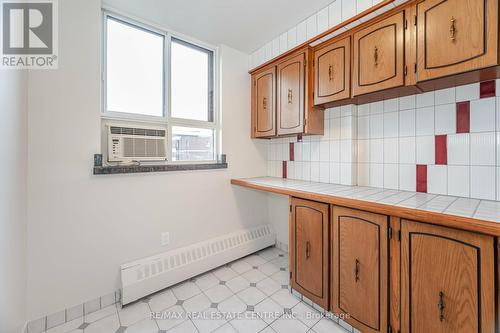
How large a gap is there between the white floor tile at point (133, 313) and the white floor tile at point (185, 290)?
240mm

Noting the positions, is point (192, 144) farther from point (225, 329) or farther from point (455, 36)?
point (455, 36)

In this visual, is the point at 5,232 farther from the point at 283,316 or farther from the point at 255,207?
the point at 255,207

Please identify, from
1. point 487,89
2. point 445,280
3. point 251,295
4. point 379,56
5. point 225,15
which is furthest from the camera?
point 225,15

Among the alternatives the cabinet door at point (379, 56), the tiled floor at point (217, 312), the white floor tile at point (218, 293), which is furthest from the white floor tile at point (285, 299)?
the cabinet door at point (379, 56)

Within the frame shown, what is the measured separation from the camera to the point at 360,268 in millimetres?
1313

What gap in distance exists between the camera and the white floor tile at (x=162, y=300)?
1634 mm

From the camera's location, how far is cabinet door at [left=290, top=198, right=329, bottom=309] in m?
1.51

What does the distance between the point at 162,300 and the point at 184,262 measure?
33 cm

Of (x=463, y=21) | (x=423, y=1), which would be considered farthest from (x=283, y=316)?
(x=423, y=1)

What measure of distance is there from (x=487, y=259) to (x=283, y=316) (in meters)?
1.20

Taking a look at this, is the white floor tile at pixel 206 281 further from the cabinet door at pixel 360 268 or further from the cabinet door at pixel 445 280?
the cabinet door at pixel 445 280

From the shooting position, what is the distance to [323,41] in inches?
70.0

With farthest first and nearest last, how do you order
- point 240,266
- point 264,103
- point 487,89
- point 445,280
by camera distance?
point 264,103 < point 240,266 < point 487,89 < point 445,280

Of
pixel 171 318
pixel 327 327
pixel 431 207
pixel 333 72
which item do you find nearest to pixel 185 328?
pixel 171 318
